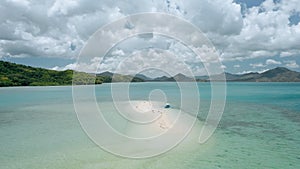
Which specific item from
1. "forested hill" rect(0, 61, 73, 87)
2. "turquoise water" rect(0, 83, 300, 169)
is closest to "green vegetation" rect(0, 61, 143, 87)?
"forested hill" rect(0, 61, 73, 87)

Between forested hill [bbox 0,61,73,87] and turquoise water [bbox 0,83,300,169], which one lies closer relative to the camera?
turquoise water [bbox 0,83,300,169]

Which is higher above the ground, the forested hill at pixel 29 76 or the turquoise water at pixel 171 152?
the forested hill at pixel 29 76

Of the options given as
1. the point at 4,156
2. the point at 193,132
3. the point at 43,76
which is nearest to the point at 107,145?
the point at 4,156

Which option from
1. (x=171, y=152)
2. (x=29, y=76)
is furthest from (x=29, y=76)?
(x=171, y=152)

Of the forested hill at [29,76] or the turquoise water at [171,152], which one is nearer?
the turquoise water at [171,152]

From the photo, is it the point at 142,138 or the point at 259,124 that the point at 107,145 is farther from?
the point at 259,124

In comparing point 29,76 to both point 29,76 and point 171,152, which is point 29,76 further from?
point 171,152

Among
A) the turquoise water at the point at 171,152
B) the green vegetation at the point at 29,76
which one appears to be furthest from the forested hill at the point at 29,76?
the turquoise water at the point at 171,152

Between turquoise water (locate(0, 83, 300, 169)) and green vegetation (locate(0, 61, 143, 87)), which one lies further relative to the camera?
green vegetation (locate(0, 61, 143, 87))

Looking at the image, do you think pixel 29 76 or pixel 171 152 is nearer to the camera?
pixel 171 152

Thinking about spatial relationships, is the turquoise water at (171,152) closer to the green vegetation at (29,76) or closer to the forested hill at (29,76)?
the green vegetation at (29,76)

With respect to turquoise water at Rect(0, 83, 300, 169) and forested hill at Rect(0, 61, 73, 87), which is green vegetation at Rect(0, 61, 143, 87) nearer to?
forested hill at Rect(0, 61, 73, 87)

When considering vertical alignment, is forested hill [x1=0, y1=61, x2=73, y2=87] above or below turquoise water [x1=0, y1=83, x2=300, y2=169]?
above

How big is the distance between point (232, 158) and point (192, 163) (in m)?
1.98
